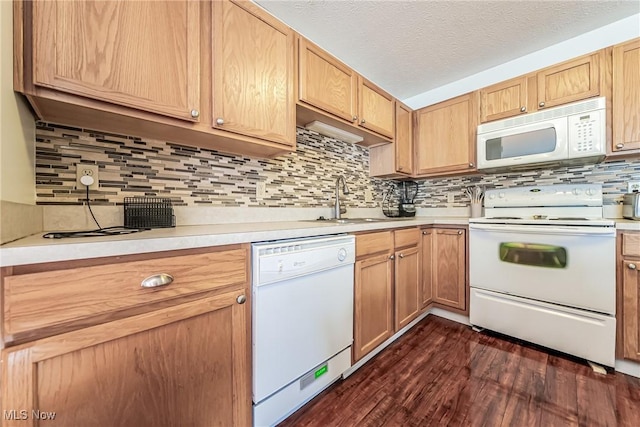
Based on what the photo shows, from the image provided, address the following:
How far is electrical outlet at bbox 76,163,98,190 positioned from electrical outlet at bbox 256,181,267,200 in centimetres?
79

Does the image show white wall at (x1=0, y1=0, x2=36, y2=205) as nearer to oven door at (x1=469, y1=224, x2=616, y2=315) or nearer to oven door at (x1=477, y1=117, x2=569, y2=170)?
oven door at (x1=469, y1=224, x2=616, y2=315)

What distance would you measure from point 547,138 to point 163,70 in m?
2.48

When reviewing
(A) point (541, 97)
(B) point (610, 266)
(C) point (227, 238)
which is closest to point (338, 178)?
(C) point (227, 238)

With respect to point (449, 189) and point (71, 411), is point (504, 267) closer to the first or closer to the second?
point (449, 189)

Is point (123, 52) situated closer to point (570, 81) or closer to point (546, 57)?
point (570, 81)

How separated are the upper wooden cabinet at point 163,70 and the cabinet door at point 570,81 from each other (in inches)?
76.6

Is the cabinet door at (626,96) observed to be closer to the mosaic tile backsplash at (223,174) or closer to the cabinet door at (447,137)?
the mosaic tile backsplash at (223,174)

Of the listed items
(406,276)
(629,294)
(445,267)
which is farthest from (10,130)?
(629,294)

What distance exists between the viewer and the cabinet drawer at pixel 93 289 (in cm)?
57

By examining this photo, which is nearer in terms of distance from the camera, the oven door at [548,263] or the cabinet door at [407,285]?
the oven door at [548,263]

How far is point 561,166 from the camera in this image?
6.35 ft

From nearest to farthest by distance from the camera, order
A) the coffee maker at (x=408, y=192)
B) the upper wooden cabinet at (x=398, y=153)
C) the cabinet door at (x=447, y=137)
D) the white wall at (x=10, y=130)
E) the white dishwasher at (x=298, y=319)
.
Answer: the white wall at (x=10, y=130) < the white dishwasher at (x=298, y=319) < the cabinet door at (x=447, y=137) < the upper wooden cabinet at (x=398, y=153) < the coffee maker at (x=408, y=192)

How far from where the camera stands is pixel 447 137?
7.66 ft

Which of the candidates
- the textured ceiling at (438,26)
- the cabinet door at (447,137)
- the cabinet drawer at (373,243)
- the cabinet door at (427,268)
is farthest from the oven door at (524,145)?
the cabinet drawer at (373,243)
